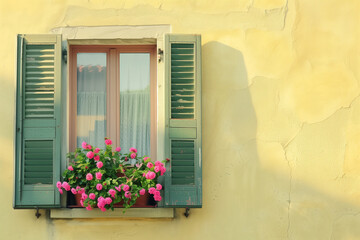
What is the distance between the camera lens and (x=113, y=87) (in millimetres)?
6293

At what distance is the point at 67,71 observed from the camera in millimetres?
6043

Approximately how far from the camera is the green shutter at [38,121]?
5.77 meters

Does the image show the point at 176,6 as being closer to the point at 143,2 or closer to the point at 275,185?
the point at 143,2

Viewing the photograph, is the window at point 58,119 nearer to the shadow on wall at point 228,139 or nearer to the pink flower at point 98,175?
the shadow on wall at point 228,139

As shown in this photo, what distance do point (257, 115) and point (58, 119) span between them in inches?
71.9

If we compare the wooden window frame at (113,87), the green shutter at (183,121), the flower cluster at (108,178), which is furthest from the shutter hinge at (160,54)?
the flower cluster at (108,178)

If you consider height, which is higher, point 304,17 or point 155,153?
point 304,17

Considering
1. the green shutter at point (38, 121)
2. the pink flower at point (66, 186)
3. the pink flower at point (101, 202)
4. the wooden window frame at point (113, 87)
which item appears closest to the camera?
the pink flower at point (101, 202)

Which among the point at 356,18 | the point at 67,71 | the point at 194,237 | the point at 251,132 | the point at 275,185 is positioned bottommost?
the point at 194,237

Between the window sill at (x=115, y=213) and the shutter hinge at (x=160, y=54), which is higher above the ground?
the shutter hinge at (x=160, y=54)

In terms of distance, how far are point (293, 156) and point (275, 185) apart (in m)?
0.32

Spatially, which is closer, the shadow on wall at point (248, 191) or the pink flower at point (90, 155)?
the pink flower at point (90, 155)

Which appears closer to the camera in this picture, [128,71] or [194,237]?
[194,237]

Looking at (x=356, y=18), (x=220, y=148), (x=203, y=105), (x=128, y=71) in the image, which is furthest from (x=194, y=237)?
(x=356, y=18)
